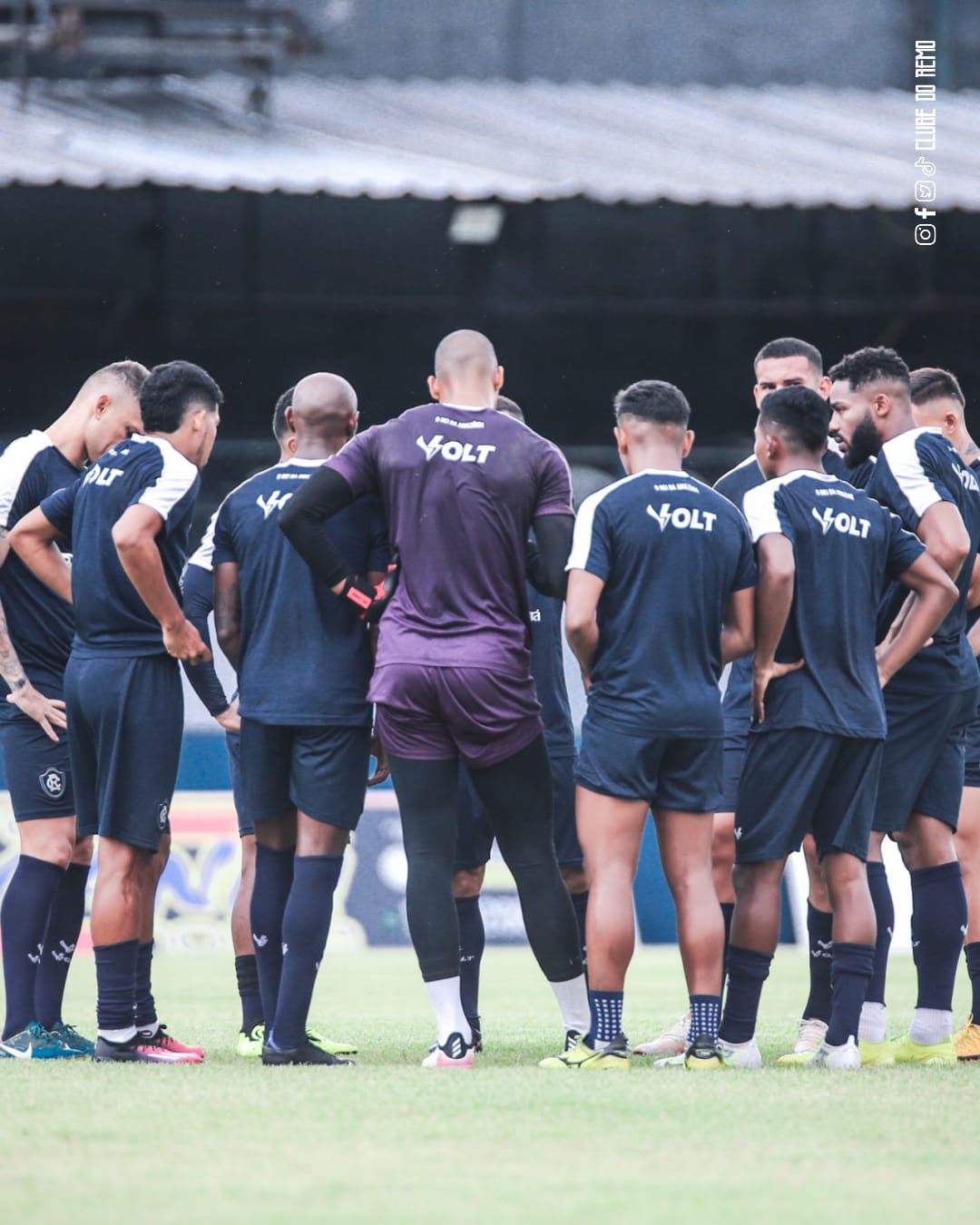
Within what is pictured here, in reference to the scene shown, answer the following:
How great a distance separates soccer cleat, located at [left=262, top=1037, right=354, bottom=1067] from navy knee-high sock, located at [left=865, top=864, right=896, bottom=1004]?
199cm

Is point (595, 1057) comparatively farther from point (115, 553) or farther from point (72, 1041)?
point (115, 553)

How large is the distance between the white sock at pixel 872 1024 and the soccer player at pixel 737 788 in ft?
0.46

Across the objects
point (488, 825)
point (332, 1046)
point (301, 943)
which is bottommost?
point (332, 1046)

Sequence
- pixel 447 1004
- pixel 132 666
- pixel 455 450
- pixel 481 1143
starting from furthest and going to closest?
1. pixel 132 666
2. pixel 455 450
3. pixel 447 1004
4. pixel 481 1143

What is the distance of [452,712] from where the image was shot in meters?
5.43

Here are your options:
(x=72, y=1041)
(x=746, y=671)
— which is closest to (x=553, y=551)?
(x=746, y=671)

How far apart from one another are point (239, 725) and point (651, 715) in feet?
5.60

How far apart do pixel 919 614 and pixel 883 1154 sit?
7.67 feet

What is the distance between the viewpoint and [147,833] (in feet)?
19.0

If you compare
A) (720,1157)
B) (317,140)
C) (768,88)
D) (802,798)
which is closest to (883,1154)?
(720,1157)

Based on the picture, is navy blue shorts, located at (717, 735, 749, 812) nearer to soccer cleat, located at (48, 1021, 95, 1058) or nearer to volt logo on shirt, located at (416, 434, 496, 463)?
volt logo on shirt, located at (416, 434, 496, 463)

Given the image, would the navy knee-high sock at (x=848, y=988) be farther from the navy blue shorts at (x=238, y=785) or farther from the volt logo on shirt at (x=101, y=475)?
the volt logo on shirt at (x=101, y=475)

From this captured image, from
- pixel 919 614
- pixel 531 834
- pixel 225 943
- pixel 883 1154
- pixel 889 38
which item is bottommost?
pixel 225 943

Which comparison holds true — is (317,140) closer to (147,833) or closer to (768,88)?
(768,88)
